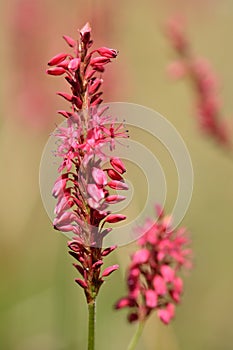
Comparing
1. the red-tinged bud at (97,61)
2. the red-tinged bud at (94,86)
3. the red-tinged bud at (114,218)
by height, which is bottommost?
the red-tinged bud at (114,218)

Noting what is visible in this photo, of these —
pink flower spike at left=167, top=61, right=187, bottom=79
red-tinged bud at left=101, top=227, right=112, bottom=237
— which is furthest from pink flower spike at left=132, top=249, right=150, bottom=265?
pink flower spike at left=167, top=61, right=187, bottom=79

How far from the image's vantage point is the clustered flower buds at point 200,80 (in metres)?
2.96

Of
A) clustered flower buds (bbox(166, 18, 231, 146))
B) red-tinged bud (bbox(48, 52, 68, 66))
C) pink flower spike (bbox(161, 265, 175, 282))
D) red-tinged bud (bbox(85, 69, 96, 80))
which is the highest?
clustered flower buds (bbox(166, 18, 231, 146))

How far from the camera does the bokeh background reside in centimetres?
407

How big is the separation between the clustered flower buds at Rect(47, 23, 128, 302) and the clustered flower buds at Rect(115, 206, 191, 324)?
0.37 meters

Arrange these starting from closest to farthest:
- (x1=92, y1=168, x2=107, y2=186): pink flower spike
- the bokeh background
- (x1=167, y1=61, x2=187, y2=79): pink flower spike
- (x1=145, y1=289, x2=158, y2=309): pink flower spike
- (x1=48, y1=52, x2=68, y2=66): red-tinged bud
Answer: (x1=92, y1=168, x2=107, y2=186): pink flower spike
(x1=48, y1=52, x2=68, y2=66): red-tinged bud
(x1=145, y1=289, x2=158, y2=309): pink flower spike
(x1=167, y1=61, x2=187, y2=79): pink flower spike
the bokeh background

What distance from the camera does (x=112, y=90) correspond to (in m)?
4.00

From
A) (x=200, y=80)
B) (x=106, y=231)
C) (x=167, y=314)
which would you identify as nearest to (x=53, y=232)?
(x=200, y=80)

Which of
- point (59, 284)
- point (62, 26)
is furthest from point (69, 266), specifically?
point (62, 26)

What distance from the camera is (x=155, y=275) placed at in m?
2.15

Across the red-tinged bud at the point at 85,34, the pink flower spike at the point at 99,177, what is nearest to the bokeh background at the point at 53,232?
the pink flower spike at the point at 99,177

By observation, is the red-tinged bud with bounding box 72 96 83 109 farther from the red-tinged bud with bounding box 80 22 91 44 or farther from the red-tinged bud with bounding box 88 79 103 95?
the red-tinged bud with bounding box 80 22 91 44

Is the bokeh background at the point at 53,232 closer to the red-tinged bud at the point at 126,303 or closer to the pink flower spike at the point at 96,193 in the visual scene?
the red-tinged bud at the point at 126,303

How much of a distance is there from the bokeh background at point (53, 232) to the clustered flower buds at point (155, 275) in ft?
3.38
